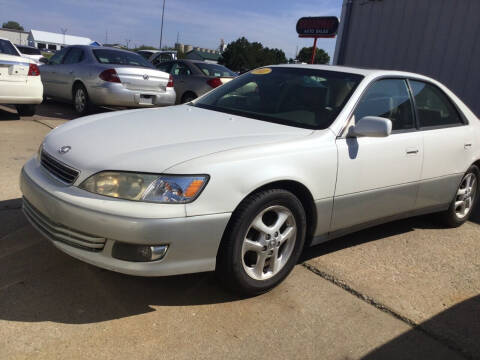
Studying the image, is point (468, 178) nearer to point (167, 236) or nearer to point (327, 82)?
point (327, 82)

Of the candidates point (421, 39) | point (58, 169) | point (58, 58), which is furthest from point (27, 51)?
point (58, 169)

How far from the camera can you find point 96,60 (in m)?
8.72

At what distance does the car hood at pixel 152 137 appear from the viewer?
8.19 ft

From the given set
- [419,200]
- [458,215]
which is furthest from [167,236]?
[458,215]

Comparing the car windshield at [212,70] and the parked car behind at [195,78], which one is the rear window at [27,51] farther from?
the car windshield at [212,70]

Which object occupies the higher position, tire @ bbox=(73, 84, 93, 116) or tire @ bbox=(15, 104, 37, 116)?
tire @ bbox=(73, 84, 93, 116)

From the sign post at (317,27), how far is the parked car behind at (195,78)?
3.17 m

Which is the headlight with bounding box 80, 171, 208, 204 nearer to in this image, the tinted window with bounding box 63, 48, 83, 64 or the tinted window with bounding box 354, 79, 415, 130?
the tinted window with bounding box 354, 79, 415, 130

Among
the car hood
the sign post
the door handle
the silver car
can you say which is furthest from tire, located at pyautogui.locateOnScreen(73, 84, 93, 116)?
the door handle

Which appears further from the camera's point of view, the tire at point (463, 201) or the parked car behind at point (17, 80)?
the parked car behind at point (17, 80)

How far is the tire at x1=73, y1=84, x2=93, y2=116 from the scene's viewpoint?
8.73 metres

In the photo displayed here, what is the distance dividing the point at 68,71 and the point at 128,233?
25.7 ft

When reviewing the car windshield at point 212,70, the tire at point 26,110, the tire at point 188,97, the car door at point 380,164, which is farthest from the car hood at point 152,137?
the car windshield at point 212,70

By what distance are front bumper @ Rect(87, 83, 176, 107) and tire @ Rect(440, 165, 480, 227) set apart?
585 cm
